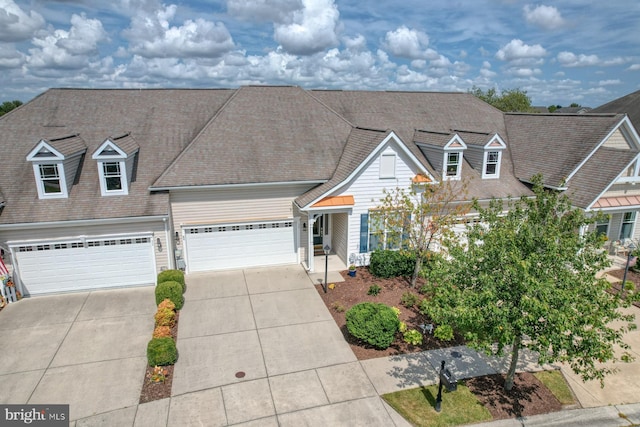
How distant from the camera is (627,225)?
829 inches

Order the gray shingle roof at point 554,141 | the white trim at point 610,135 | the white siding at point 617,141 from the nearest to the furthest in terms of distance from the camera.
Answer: the white trim at point 610,135
the gray shingle roof at point 554,141
the white siding at point 617,141

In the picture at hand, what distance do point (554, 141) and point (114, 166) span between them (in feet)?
70.5

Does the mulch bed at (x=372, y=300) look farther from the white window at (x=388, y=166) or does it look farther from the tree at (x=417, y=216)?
the white window at (x=388, y=166)

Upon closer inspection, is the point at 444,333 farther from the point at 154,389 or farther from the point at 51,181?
the point at 51,181

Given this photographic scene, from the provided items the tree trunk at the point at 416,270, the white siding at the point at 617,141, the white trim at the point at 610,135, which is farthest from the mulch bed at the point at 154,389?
the white siding at the point at 617,141

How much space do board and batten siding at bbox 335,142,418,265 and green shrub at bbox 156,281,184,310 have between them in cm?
757

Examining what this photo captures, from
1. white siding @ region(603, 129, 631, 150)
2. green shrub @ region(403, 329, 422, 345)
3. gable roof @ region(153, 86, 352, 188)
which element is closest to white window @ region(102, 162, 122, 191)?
gable roof @ region(153, 86, 352, 188)

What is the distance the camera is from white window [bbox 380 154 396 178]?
17.8m

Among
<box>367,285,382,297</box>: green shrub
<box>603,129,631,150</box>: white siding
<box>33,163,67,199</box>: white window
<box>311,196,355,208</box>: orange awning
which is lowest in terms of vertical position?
<box>367,285,382,297</box>: green shrub

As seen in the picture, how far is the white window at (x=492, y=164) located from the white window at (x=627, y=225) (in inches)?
270

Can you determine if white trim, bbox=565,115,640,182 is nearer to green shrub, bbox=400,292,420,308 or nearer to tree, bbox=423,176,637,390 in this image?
green shrub, bbox=400,292,420,308

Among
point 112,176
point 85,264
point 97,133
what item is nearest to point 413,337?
point 85,264

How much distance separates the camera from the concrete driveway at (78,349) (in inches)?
417

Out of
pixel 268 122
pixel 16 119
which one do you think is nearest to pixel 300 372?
pixel 268 122
